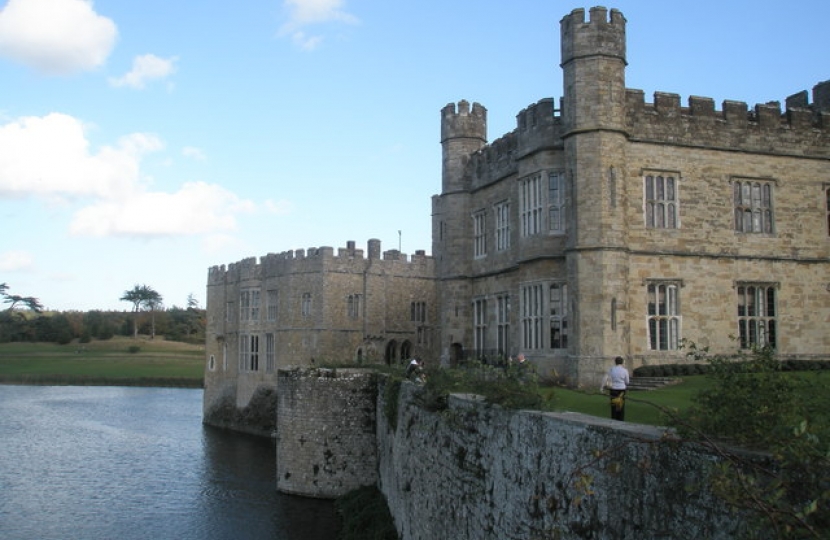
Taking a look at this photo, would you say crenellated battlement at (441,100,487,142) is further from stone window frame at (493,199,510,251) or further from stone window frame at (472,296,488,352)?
stone window frame at (472,296,488,352)

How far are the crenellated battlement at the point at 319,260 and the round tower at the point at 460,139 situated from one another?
17301mm

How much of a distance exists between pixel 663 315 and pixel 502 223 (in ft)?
20.7

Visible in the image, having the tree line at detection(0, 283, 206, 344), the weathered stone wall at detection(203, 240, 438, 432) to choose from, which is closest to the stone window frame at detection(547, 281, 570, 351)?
the weathered stone wall at detection(203, 240, 438, 432)

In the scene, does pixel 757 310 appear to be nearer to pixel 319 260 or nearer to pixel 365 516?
pixel 365 516

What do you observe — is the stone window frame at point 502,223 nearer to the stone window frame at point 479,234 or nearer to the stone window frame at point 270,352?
the stone window frame at point 479,234

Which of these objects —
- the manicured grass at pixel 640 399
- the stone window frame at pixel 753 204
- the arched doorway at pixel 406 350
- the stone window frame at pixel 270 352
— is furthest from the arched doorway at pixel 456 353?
the stone window frame at pixel 270 352

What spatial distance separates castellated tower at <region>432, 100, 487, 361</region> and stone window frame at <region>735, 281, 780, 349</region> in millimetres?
8898

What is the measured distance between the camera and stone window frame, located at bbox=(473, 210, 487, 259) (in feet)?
85.2

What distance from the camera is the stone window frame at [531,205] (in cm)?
2141

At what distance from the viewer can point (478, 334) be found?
2611 centimetres

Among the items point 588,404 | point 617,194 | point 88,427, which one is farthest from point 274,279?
point 588,404

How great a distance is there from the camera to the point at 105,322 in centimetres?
12812

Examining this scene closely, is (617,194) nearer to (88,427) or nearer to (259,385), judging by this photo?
(259,385)

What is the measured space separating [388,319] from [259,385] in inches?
340
